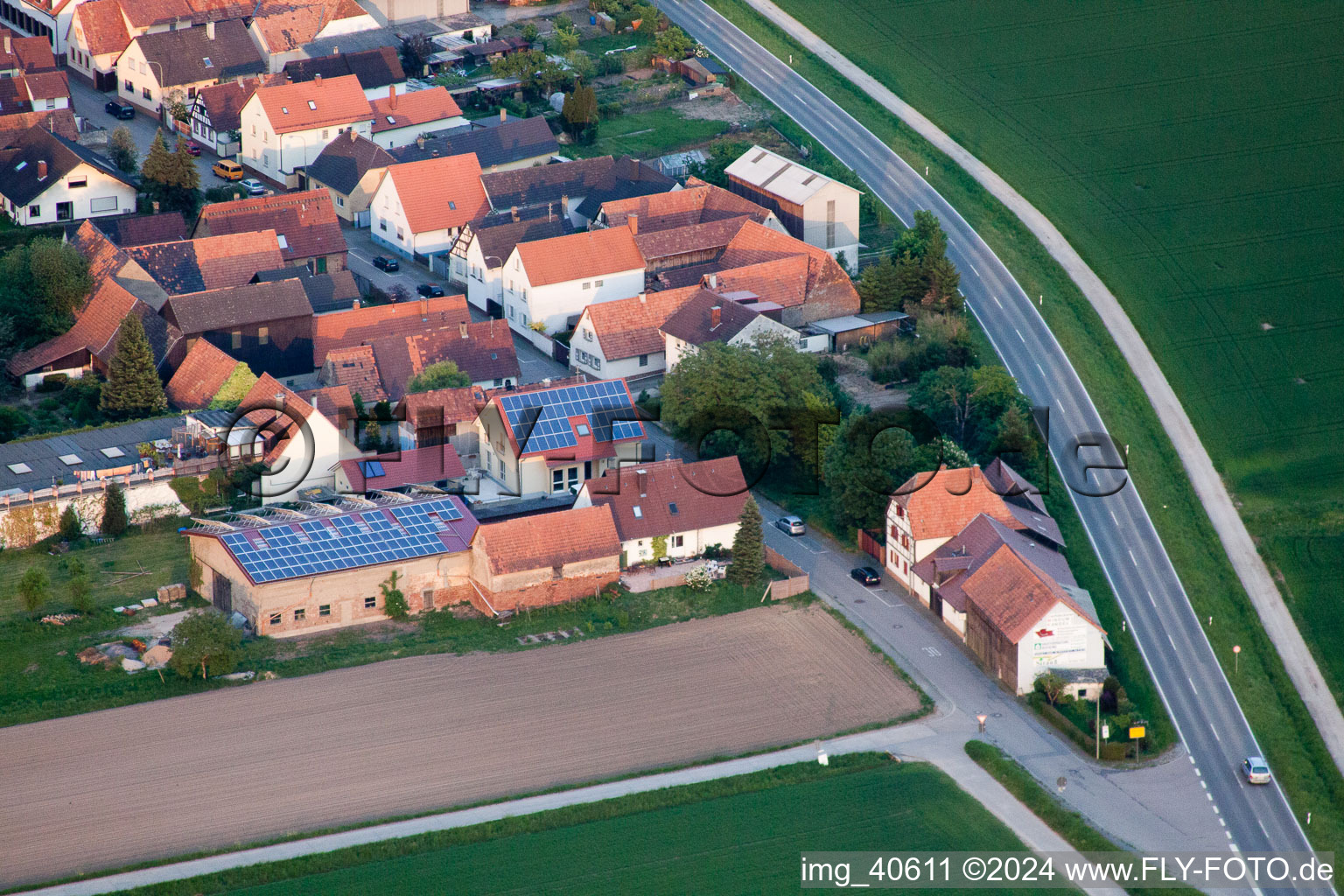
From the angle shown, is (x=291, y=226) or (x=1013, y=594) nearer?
(x=1013, y=594)

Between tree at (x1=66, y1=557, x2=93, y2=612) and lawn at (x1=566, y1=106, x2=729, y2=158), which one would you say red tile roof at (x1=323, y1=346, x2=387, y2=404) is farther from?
lawn at (x1=566, y1=106, x2=729, y2=158)

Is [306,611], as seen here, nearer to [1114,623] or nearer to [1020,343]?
[1114,623]

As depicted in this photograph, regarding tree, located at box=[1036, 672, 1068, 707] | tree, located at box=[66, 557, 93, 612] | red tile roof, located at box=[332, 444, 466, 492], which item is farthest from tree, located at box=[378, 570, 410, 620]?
tree, located at box=[1036, 672, 1068, 707]

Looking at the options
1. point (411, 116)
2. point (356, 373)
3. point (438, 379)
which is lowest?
point (438, 379)

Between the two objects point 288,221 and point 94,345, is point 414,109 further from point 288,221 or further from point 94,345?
point 94,345

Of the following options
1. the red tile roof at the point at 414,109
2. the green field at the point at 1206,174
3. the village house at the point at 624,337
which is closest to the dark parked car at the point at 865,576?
the green field at the point at 1206,174

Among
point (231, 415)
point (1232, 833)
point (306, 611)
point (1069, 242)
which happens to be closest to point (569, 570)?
point (306, 611)

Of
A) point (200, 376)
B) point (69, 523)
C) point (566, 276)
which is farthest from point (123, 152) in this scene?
point (69, 523)

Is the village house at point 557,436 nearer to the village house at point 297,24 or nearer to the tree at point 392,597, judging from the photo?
the tree at point 392,597
